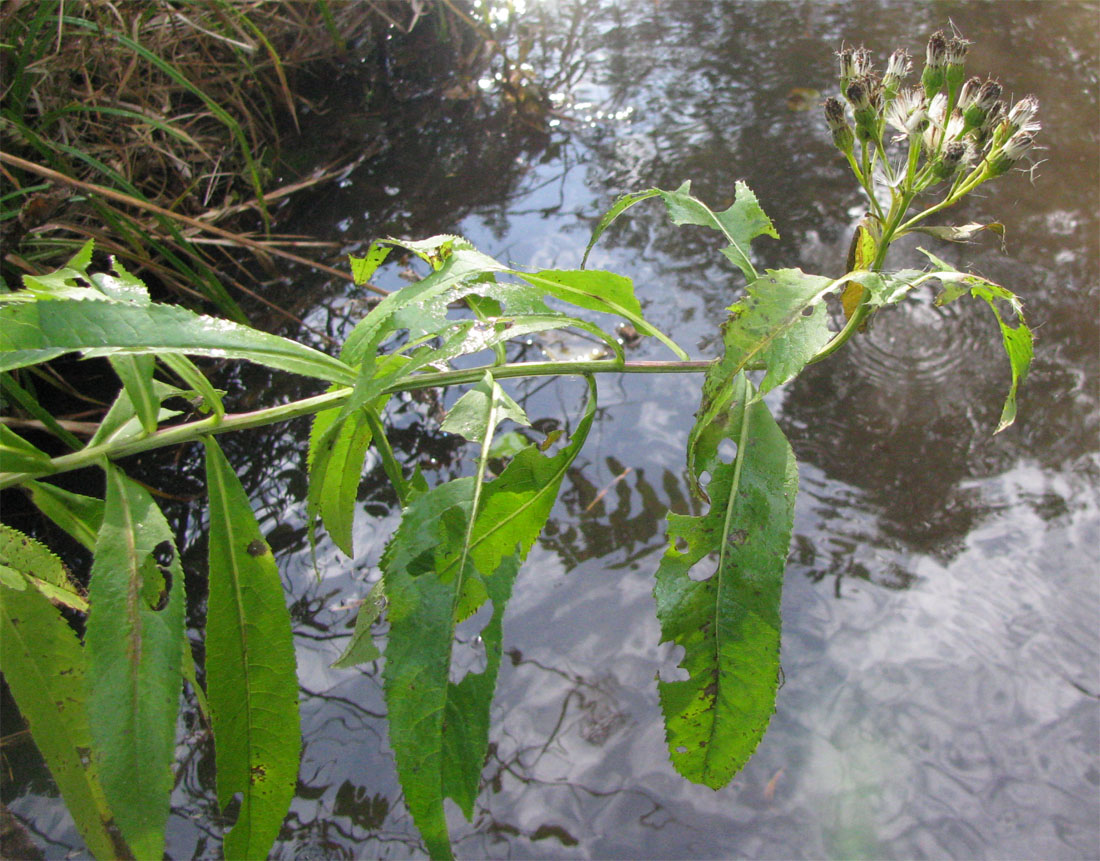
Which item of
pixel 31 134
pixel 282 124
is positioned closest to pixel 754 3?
pixel 282 124

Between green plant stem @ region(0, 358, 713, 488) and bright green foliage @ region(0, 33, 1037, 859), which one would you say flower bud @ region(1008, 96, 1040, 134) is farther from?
green plant stem @ region(0, 358, 713, 488)

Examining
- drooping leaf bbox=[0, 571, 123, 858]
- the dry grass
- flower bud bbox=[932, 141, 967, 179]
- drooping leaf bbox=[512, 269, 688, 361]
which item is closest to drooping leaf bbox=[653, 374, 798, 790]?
drooping leaf bbox=[512, 269, 688, 361]

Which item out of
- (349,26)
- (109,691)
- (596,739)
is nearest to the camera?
(109,691)

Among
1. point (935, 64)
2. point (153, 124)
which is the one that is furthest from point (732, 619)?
point (153, 124)

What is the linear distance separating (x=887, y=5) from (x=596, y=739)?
129 inches

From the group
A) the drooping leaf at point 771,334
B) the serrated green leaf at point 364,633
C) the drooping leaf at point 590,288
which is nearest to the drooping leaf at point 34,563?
the serrated green leaf at point 364,633

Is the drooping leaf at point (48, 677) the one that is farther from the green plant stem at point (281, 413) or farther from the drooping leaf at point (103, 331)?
the drooping leaf at point (103, 331)

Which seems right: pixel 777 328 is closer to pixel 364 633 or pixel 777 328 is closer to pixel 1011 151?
pixel 1011 151

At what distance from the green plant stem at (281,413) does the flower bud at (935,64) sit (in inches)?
18.1

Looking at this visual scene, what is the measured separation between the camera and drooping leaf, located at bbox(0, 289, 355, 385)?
85 centimetres

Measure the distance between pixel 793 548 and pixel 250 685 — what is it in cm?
130

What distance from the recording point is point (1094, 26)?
324cm

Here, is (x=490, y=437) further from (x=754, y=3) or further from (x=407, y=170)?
(x=754, y=3)

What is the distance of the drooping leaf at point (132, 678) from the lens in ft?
2.92
